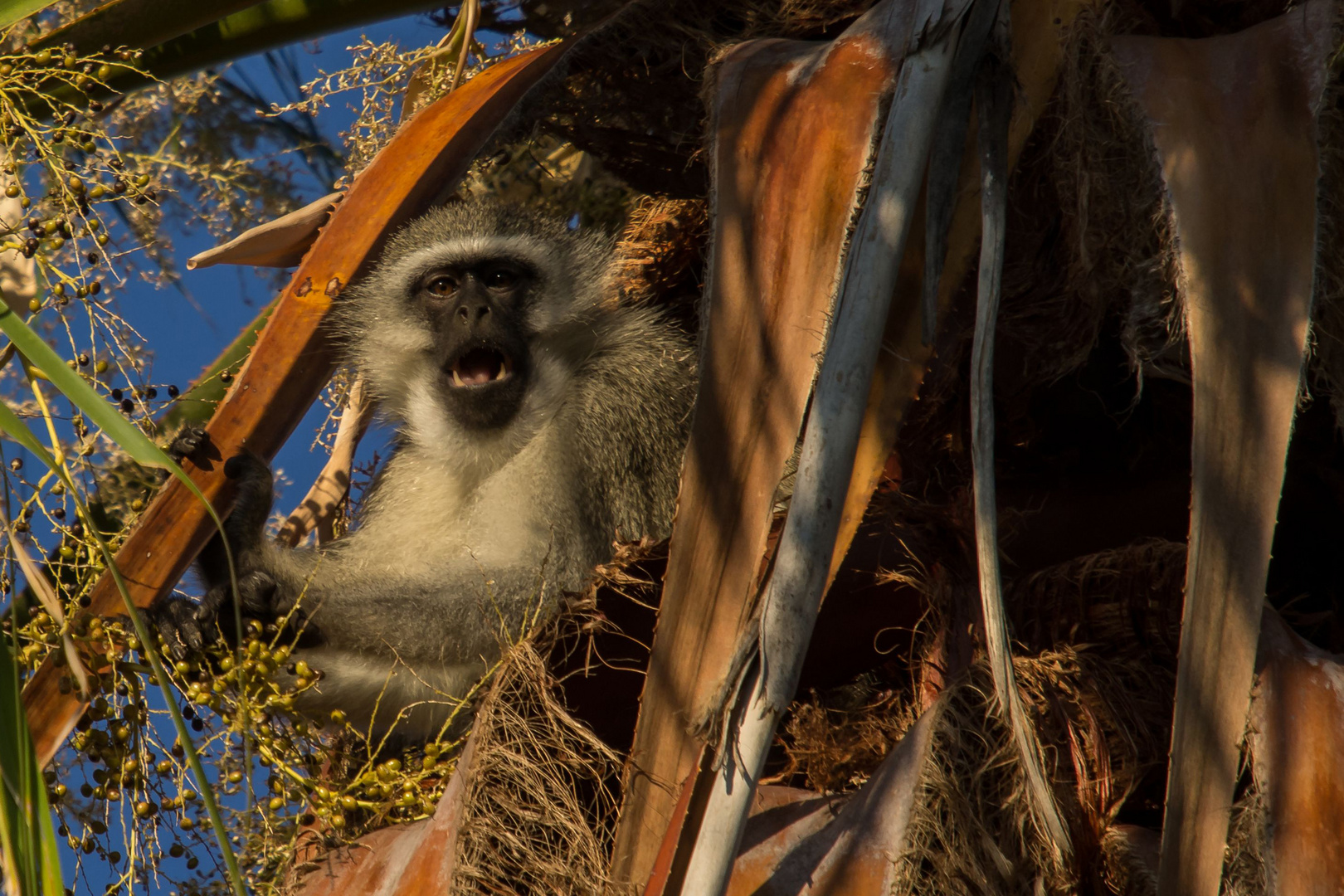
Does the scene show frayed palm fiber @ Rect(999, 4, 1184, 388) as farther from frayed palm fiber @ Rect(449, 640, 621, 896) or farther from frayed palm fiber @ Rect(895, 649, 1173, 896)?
frayed palm fiber @ Rect(449, 640, 621, 896)

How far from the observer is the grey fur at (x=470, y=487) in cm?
237

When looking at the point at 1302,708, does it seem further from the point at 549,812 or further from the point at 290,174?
the point at 290,174

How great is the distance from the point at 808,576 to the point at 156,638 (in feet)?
3.62

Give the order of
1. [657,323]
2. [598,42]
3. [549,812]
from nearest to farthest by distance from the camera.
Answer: [549,812], [598,42], [657,323]

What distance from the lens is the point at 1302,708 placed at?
131cm

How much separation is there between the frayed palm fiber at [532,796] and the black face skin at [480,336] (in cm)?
130

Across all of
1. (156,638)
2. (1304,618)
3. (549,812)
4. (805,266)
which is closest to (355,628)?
(156,638)

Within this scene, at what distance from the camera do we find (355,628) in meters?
2.37

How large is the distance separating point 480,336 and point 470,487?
13.9 inches

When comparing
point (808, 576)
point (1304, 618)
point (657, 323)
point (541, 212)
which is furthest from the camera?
point (541, 212)

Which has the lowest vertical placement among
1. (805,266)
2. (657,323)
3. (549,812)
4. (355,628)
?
(549,812)

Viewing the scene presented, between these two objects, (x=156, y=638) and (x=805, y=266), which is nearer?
(x=805, y=266)

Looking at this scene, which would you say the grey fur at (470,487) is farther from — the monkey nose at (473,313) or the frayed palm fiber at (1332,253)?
the frayed palm fiber at (1332,253)

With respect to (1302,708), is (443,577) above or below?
above
